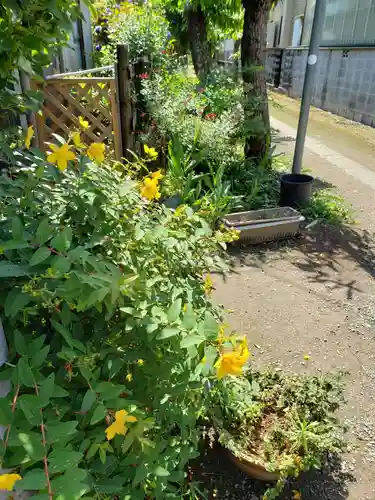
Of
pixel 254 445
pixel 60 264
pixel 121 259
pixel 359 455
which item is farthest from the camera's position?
pixel 359 455

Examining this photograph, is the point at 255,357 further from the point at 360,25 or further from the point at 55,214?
the point at 360,25

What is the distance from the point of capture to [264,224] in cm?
423

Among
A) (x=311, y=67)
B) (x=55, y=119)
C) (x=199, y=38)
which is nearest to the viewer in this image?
(x=55, y=119)

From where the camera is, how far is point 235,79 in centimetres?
566

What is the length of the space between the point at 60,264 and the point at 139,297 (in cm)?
27

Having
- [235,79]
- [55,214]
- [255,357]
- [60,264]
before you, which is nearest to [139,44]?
[235,79]

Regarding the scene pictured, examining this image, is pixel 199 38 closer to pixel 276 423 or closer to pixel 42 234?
pixel 276 423

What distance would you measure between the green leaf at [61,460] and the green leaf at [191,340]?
1.16ft

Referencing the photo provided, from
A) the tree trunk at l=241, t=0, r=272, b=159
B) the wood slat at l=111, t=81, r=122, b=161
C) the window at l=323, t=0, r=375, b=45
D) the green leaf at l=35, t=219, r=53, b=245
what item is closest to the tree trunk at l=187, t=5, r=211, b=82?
the window at l=323, t=0, r=375, b=45

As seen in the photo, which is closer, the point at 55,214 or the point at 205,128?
the point at 55,214

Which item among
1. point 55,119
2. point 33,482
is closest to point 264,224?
point 55,119

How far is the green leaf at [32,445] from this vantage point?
0.81m

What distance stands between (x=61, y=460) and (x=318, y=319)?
269 centimetres

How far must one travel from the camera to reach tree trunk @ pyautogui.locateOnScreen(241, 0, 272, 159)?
17.3ft
